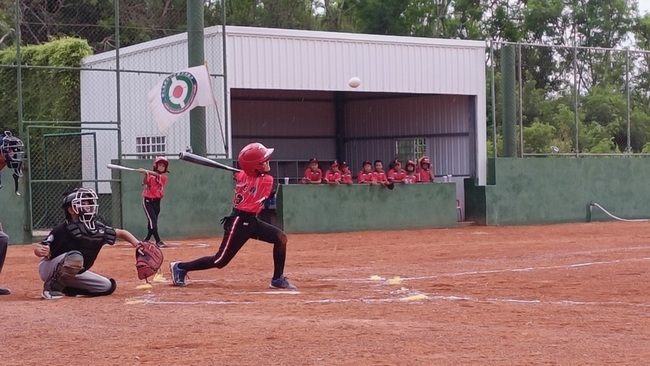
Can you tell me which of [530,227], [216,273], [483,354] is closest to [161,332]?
[483,354]

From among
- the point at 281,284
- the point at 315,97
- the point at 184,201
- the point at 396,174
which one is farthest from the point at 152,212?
the point at 315,97

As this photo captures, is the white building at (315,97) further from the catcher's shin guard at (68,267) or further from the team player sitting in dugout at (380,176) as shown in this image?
the catcher's shin guard at (68,267)

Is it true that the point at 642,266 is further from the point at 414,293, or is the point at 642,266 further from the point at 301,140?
the point at 301,140

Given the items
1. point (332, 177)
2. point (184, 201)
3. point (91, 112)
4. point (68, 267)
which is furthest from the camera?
point (91, 112)

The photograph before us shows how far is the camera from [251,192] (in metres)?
12.9

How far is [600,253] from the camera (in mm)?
18188

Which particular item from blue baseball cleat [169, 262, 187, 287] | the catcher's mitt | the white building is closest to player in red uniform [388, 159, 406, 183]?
the white building

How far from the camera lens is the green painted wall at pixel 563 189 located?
99.3 feet

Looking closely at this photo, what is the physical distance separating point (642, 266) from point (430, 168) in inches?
585

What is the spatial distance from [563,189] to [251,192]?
774 inches

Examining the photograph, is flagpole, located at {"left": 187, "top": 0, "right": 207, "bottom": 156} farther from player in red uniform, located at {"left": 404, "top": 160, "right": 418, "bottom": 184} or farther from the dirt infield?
the dirt infield

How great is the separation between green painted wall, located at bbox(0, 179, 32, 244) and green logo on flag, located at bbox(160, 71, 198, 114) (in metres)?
3.64

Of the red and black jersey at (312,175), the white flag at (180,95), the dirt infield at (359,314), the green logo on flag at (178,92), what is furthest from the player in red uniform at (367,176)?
the dirt infield at (359,314)

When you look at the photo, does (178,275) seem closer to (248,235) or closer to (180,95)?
(248,235)
